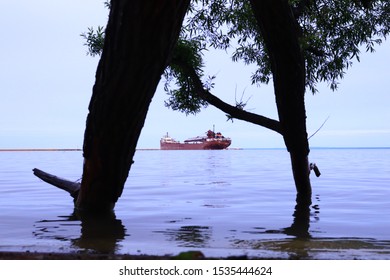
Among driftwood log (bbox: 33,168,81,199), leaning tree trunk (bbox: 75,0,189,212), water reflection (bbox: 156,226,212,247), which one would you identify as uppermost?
leaning tree trunk (bbox: 75,0,189,212)

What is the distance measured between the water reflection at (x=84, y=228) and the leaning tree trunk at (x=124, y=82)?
0.37 metres

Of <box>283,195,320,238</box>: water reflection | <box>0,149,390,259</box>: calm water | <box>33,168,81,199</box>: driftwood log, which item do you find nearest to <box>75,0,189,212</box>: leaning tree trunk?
<box>0,149,390,259</box>: calm water

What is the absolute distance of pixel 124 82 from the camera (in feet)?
17.7

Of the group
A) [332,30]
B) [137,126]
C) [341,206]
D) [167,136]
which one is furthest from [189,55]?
[167,136]

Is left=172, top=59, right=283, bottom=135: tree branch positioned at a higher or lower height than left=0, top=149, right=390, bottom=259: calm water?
higher

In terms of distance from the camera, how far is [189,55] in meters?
11.6

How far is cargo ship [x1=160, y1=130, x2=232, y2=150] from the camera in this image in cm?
11069

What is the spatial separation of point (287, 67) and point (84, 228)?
3882 millimetres

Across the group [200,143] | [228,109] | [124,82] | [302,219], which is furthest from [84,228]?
[200,143]

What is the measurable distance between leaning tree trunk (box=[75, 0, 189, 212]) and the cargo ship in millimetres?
101009

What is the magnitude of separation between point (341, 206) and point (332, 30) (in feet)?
17.1

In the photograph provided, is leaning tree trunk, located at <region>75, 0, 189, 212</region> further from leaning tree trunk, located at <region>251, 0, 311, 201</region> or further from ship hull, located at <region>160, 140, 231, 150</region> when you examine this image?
ship hull, located at <region>160, 140, 231, 150</region>

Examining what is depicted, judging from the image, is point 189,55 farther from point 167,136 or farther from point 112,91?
point 167,136

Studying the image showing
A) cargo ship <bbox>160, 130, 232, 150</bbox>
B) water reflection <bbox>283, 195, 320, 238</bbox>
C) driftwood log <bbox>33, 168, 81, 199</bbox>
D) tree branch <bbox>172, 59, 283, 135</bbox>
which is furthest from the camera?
cargo ship <bbox>160, 130, 232, 150</bbox>
